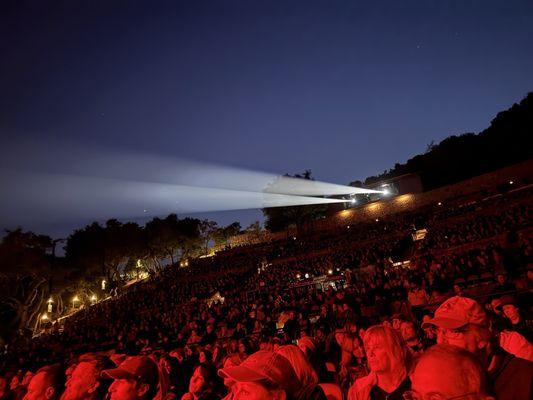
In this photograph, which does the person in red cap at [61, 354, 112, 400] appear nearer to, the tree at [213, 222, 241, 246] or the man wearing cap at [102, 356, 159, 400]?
the man wearing cap at [102, 356, 159, 400]

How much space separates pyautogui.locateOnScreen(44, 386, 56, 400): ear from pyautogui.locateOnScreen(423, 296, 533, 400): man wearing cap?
13.5 feet

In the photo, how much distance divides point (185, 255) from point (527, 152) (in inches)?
1846

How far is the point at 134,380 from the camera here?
306 cm

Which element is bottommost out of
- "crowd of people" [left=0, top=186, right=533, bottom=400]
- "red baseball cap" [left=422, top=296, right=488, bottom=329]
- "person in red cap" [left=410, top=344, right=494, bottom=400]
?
"crowd of people" [left=0, top=186, right=533, bottom=400]

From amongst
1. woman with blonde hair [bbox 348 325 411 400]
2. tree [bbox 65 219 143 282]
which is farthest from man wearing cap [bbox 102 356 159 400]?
tree [bbox 65 219 143 282]

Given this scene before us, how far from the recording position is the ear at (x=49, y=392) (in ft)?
12.3

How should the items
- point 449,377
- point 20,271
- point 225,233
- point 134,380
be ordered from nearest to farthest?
point 449,377 < point 134,380 < point 20,271 < point 225,233

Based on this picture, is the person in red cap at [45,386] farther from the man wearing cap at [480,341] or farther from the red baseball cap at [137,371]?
the man wearing cap at [480,341]

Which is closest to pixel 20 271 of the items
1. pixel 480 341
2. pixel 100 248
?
pixel 100 248

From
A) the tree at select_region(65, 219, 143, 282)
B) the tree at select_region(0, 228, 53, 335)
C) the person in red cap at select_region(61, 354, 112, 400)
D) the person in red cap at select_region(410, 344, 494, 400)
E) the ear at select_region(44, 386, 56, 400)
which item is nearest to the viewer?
the person in red cap at select_region(410, 344, 494, 400)

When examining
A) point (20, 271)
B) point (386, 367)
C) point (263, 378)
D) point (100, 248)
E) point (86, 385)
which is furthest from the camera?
point (100, 248)

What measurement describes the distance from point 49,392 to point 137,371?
1.52 metres

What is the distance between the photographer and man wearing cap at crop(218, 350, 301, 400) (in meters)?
2.08

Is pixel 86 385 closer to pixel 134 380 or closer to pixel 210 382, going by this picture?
pixel 134 380
